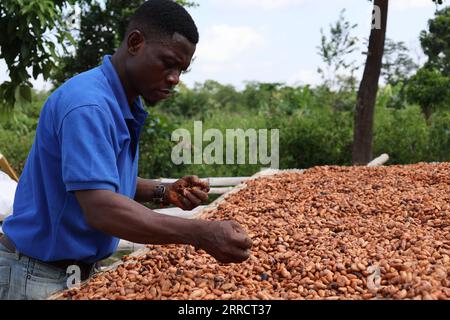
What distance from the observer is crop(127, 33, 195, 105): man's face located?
171 centimetres

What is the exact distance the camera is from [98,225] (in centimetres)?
154

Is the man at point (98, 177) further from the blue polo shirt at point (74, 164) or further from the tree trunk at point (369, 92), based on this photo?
the tree trunk at point (369, 92)

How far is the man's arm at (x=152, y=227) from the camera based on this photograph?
1521 millimetres

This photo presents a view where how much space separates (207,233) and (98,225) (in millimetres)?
304

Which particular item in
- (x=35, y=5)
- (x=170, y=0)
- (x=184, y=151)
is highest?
(x=35, y=5)

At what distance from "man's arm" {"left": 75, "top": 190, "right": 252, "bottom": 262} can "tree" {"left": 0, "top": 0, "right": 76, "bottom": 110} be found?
3.08 m

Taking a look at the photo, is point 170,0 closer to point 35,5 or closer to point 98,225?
point 98,225

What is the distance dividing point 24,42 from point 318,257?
340cm

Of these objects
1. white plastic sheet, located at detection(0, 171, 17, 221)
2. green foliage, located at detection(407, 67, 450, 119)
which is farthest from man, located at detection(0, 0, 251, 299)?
green foliage, located at detection(407, 67, 450, 119)

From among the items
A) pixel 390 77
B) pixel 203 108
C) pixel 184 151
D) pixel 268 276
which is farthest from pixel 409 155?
pixel 390 77

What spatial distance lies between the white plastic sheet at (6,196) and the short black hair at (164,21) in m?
2.42

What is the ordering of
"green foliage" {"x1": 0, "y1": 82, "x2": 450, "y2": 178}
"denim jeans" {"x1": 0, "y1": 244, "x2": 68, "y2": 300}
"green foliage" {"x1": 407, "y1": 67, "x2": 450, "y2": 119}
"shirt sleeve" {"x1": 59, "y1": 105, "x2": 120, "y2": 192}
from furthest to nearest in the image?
1. "green foliage" {"x1": 407, "y1": 67, "x2": 450, "y2": 119}
2. "green foliage" {"x1": 0, "y1": 82, "x2": 450, "y2": 178}
3. "denim jeans" {"x1": 0, "y1": 244, "x2": 68, "y2": 300}
4. "shirt sleeve" {"x1": 59, "y1": 105, "x2": 120, "y2": 192}

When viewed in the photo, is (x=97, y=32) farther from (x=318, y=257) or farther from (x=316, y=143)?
(x=318, y=257)

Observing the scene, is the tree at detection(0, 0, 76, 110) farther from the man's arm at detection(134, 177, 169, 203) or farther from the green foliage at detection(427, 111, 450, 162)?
the green foliage at detection(427, 111, 450, 162)
